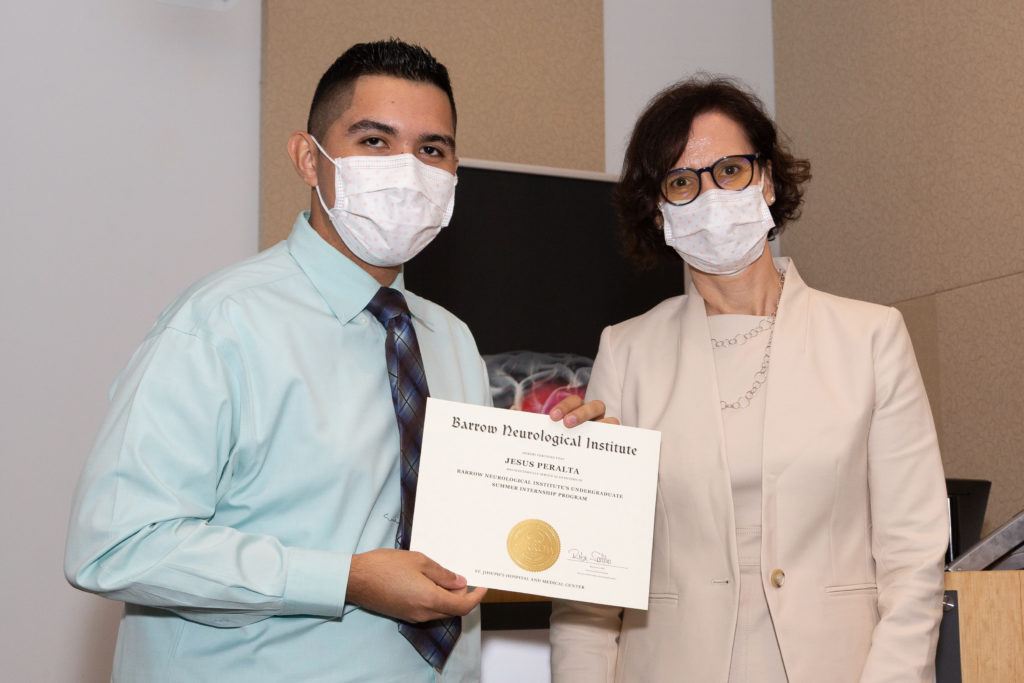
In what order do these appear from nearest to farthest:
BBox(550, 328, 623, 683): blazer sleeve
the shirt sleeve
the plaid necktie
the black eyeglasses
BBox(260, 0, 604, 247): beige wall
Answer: the shirt sleeve < the plaid necktie < BBox(550, 328, 623, 683): blazer sleeve < the black eyeglasses < BBox(260, 0, 604, 247): beige wall

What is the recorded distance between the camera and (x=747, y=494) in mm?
2070

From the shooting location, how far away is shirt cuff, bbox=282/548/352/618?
5.25 ft

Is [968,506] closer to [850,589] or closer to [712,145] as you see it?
[850,589]

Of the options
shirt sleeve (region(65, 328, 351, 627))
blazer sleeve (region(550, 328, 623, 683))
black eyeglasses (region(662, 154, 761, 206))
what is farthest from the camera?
black eyeglasses (region(662, 154, 761, 206))

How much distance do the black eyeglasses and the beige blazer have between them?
28 centimetres

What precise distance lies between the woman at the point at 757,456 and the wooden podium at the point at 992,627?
0.09m

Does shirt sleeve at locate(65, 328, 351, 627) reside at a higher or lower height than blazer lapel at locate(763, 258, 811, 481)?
lower

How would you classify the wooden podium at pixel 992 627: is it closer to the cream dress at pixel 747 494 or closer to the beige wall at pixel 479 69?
the cream dress at pixel 747 494

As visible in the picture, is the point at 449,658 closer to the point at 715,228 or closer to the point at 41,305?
the point at 715,228

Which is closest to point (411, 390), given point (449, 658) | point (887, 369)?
point (449, 658)

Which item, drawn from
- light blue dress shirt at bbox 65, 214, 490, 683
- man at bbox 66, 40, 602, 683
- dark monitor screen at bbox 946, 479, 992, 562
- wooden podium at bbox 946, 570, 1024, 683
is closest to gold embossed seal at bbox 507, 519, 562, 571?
man at bbox 66, 40, 602, 683

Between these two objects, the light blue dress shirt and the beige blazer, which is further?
the beige blazer
